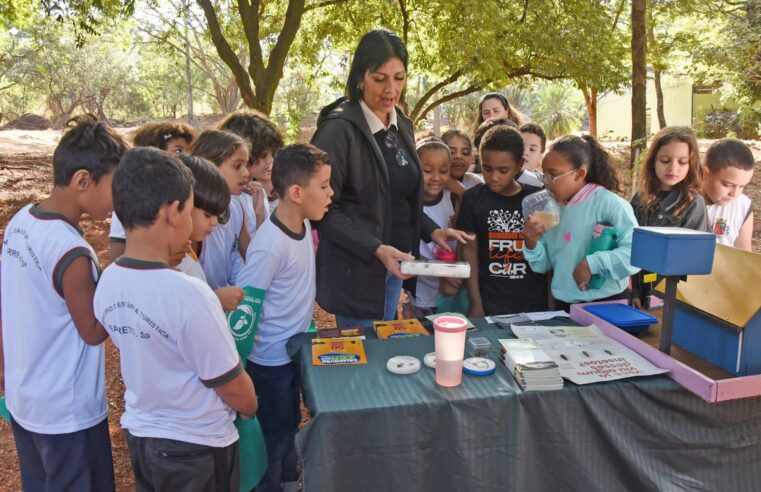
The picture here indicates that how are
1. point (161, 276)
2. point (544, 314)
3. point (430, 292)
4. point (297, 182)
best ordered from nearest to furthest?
point (161, 276) < point (297, 182) < point (544, 314) < point (430, 292)

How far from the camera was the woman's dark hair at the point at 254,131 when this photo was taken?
2914 mm

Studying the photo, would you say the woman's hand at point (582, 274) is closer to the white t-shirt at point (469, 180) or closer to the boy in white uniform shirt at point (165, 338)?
the white t-shirt at point (469, 180)

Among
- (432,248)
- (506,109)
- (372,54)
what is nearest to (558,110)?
(506,109)

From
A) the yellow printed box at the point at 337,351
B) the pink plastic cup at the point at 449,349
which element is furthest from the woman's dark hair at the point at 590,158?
the yellow printed box at the point at 337,351

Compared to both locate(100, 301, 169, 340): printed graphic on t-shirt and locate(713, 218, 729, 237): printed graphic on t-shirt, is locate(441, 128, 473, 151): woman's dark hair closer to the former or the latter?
locate(713, 218, 729, 237): printed graphic on t-shirt

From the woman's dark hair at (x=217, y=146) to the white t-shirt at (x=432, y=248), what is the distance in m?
1.16

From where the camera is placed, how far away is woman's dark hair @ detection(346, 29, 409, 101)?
235cm

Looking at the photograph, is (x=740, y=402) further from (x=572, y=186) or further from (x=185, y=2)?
(x=185, y=2)

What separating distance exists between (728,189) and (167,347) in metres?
3.10

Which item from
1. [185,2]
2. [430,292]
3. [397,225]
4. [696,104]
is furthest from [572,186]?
[696,104]

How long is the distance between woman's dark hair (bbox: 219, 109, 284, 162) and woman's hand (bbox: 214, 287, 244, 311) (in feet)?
3.88

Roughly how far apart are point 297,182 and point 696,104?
26.7 meters

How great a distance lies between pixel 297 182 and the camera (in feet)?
7.19

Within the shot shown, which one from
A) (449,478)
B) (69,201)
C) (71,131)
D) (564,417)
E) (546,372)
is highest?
(71,131)
